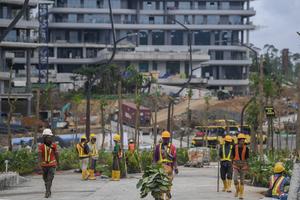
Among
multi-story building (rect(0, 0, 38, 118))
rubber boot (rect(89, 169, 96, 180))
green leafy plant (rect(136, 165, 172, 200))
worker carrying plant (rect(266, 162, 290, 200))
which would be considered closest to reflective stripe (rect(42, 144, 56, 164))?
green leafy plant (rect(136, 165, 172, 200))

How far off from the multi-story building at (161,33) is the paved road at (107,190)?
265ft

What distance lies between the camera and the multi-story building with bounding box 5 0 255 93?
110 m

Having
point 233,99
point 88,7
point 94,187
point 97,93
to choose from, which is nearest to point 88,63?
point 88,7

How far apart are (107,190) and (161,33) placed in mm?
96091

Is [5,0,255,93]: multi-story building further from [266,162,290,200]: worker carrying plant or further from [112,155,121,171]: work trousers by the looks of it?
[266,162,290,200]: worker carrying plant

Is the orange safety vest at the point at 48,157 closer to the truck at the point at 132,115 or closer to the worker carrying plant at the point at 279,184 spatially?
the worker carrying plant at the point at 279,184

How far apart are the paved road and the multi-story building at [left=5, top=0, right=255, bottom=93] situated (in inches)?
3176

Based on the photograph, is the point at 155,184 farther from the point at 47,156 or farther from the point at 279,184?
the point at 47,156

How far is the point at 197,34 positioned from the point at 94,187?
315 feet

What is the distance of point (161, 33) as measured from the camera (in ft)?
382

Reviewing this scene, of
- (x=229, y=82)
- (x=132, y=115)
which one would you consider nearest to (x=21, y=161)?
(x=132, y=115)

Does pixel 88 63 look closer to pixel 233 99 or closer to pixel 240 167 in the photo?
pixel 233 99

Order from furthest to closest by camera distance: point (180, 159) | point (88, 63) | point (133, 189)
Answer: point (88, 63) → point (180, 159) → point (133, 189)

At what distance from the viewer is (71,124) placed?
76.1 meters
